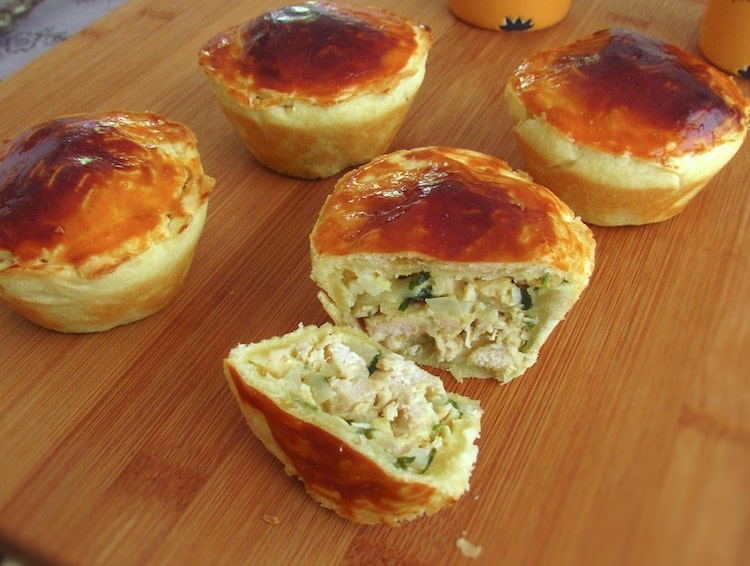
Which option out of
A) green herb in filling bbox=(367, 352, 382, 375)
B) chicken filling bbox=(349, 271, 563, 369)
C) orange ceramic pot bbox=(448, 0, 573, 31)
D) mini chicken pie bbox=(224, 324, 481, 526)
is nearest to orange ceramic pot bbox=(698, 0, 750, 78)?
orange ceramic pot bbox=(448, 0, 573, 31)

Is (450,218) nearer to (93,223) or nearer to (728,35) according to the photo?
(93,223)

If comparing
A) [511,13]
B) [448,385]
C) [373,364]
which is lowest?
[448,385]

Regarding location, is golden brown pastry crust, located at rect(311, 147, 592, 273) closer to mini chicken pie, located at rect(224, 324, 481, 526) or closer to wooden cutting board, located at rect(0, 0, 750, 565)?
mini chicken pie, located at rect(224, 324, 481, 526)

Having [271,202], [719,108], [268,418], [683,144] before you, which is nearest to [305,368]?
[268,418]

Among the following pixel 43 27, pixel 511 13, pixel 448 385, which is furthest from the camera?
pixel 43 27

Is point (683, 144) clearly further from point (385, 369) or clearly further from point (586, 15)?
point (586, 15)

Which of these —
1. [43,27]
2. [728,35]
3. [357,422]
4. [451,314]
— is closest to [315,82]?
[451,314]
